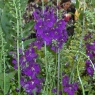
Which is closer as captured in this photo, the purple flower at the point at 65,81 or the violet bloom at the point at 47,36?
the violet bloom at the point at 47,36

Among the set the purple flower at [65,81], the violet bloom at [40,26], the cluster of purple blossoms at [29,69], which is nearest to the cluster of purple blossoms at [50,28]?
the violet bloom at [40,26]

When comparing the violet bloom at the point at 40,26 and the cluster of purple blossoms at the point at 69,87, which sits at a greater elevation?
the violet bloom at the point at 40,26

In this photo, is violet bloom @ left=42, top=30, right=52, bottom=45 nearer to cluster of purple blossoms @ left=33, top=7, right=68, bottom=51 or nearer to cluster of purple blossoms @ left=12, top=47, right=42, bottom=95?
cluster of purple blossoms @ left=33, top=7, right=68, bottom=51

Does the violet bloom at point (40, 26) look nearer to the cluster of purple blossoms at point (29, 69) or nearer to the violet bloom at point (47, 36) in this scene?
the violet bloom at point (47, 36)

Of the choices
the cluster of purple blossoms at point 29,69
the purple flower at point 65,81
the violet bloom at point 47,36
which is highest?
the violet bloom at point 47,36

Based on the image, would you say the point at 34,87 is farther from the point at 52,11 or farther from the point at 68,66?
the point at 68,66

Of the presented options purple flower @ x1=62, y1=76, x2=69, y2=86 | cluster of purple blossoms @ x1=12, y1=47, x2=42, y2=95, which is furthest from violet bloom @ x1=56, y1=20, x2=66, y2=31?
purple flower @ x1=62, y1=76, x2=69, y2=86

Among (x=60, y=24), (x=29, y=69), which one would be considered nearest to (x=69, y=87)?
(x=29, y=69)

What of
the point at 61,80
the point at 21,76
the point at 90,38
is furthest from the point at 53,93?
the point at 90,38
